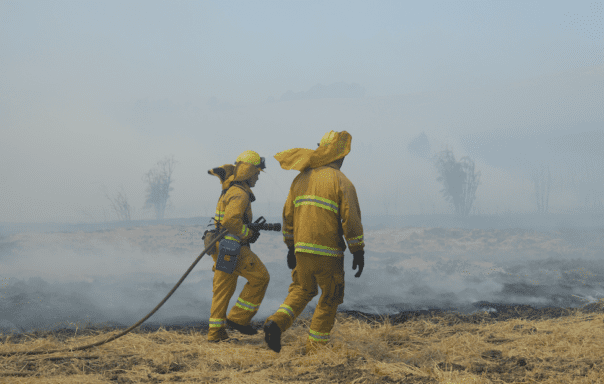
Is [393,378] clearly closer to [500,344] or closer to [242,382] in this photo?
[242,382]

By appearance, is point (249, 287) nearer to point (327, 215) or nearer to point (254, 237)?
point (254, 237)

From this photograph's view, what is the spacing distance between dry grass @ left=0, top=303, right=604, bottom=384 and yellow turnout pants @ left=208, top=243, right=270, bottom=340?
1.01 ft

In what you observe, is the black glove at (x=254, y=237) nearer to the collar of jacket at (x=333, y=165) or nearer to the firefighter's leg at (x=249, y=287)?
the firefighter's leg at (x=249, y=287)

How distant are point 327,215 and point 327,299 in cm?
95

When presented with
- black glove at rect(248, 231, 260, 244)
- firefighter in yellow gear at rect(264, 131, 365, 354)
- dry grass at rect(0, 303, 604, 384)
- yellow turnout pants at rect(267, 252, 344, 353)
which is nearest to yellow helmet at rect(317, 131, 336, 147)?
firefighter in yellow gear at rect(264, 131, 365, 354)

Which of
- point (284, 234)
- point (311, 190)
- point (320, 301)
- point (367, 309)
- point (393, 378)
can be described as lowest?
point (367, 309)

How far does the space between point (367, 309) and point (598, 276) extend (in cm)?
904

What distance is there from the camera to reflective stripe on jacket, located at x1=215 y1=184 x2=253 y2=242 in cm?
542

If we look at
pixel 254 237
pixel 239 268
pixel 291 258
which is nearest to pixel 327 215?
pixel 291 258

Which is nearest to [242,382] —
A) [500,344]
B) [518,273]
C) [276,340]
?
[276,340]

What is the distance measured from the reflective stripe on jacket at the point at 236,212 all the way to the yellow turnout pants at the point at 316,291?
1.26m

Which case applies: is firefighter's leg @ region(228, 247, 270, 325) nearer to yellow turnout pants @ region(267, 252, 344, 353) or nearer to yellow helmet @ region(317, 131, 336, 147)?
yellow turnout pants @ region(267, 252, 344, 353)

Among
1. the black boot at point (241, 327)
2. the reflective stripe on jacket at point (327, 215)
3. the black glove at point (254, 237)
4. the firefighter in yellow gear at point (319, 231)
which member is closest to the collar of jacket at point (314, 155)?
the firefighter in yellow gear at point (319, 231)

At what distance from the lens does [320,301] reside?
449 centimetres
